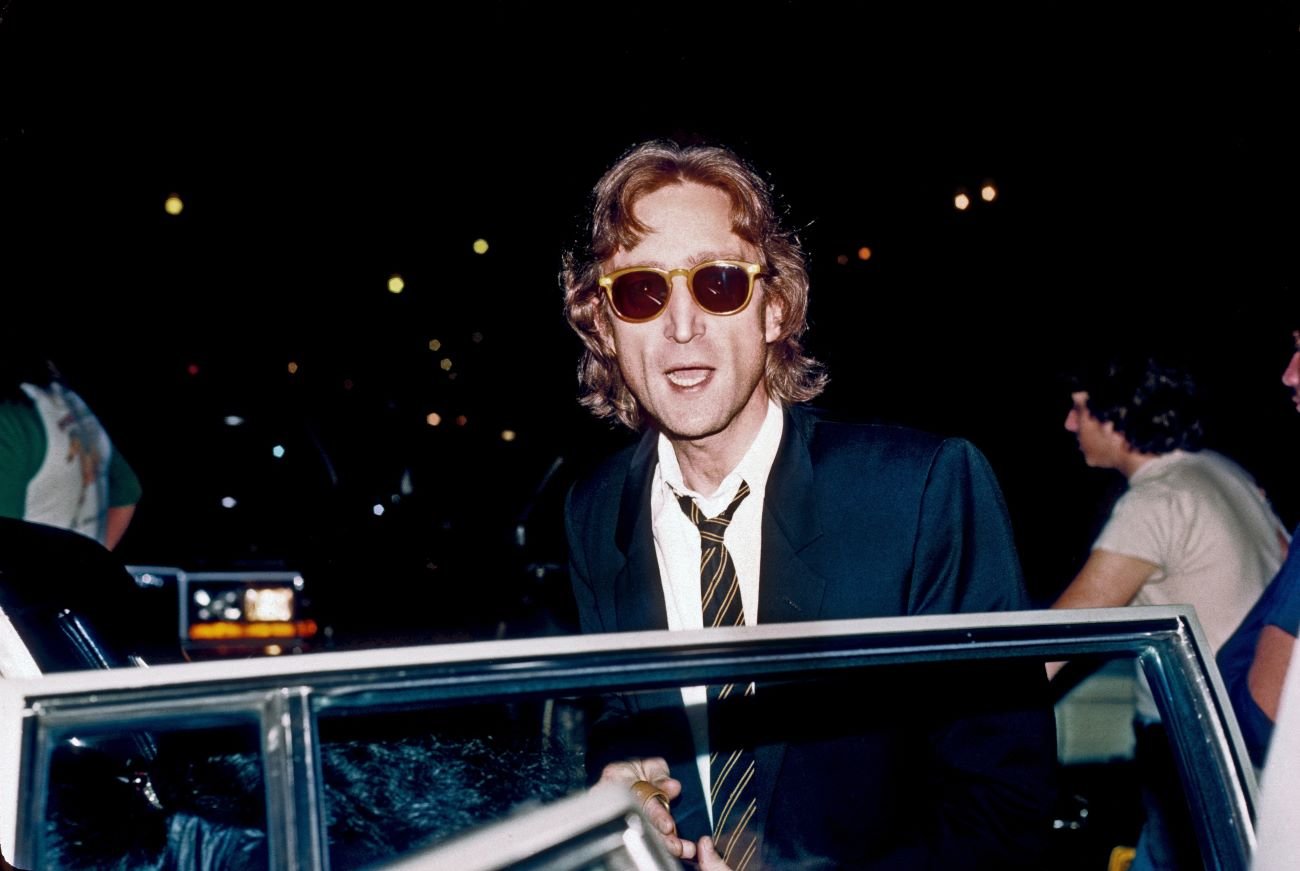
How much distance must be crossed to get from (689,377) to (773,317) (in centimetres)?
47

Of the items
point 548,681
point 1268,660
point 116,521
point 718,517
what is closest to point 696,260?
point 718,517

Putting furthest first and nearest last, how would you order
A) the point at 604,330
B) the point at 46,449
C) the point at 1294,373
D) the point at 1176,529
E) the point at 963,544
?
the point at 46,449 < the point at 1176,529 < the point at 1294,373 < the point at 604,330 < the point at 963,544

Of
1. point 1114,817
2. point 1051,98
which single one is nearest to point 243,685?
point 1114,817

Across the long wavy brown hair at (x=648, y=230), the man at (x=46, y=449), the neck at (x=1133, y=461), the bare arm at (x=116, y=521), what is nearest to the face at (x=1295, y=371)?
the neck at (x=1133, y=461)

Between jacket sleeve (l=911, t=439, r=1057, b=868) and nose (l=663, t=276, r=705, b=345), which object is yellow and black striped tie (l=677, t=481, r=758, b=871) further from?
nose (l=663, t=276, r=705, b=345)

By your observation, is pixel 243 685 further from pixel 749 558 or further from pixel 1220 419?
pixel 1220 419

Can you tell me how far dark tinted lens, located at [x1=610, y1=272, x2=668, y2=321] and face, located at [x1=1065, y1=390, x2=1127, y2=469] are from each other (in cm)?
236

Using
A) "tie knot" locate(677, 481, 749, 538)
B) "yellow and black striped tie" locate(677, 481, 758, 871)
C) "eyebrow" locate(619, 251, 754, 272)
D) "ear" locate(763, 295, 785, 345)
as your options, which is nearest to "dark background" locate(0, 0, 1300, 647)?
"ear" locate(763, 295, 785, 345)

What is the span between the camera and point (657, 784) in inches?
68.0

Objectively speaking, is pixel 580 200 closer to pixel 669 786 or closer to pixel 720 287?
pixel 720 287

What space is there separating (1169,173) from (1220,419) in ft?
7.52

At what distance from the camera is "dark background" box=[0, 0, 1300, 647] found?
7.78 meters

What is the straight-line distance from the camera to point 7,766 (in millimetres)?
907

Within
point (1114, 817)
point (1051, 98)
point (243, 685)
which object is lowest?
point (1114, 817)
